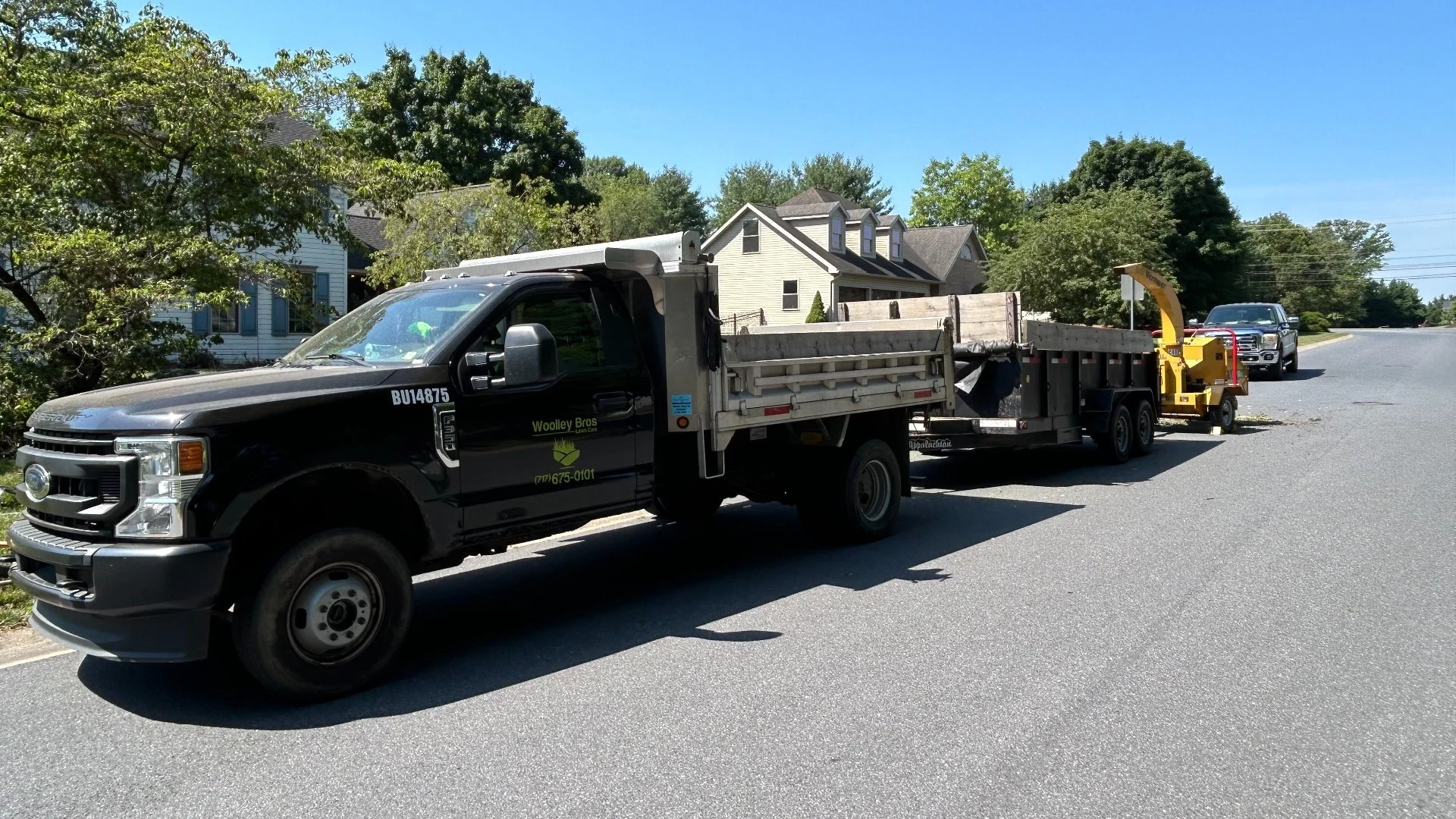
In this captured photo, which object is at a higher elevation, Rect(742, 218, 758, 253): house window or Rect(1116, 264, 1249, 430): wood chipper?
Rect(742, 218, 758, 253): house window

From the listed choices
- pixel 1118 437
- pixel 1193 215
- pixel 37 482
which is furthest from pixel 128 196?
pixel 1193 215

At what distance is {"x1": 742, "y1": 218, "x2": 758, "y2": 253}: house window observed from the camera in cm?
4034

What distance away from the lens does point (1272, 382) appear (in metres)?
26.0

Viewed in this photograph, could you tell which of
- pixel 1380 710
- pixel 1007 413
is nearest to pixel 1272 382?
pixel 1007 413

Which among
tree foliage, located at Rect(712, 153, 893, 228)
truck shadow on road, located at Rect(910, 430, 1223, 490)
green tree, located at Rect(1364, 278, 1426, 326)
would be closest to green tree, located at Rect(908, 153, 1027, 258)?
tree foliage, located at Rect(712, 153, 893, 228)

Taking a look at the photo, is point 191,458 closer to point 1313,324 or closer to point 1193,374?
point 1193,374

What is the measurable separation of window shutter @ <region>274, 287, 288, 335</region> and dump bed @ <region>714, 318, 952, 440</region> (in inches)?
813

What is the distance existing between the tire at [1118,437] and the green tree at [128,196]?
11.0 m

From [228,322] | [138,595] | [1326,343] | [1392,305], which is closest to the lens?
[138,595]

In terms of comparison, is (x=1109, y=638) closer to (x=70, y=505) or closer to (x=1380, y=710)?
(x=1380, y=710)

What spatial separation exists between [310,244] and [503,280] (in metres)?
23.1

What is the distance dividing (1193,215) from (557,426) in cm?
4964

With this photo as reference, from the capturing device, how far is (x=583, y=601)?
682cm

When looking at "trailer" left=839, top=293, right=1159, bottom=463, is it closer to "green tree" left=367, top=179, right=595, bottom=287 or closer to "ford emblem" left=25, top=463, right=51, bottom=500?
"ford emblem" left=25, top=463, right=51, bottom=500
